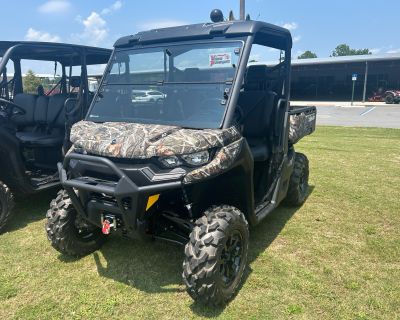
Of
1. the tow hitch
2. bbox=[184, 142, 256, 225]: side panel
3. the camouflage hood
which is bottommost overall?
the tow hitch

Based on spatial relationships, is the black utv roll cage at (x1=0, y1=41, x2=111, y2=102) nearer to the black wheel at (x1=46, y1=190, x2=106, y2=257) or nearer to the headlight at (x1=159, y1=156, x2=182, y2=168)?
the black wheel at (x1=46, y1=190, x2=106, y2=257)

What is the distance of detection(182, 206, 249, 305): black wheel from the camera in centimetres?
271

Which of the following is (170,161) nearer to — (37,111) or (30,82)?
(37,111)

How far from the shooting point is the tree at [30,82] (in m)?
5.82

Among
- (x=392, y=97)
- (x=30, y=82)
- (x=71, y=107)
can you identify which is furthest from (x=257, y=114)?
(x=392, y=97)

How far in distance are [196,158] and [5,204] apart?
2562 mm

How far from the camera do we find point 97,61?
5711 mm

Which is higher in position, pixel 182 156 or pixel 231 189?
pixel 182 156

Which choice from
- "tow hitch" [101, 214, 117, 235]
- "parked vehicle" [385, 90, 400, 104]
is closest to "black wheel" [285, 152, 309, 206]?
"tow hitch" [101, 214, 117, 235]

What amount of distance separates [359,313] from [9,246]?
130 inches

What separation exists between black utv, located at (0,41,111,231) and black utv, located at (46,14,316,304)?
122cm

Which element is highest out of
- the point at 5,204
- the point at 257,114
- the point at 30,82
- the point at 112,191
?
the point at 30,82

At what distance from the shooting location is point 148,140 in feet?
9.09

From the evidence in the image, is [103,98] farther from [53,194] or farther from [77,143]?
[53,194]
